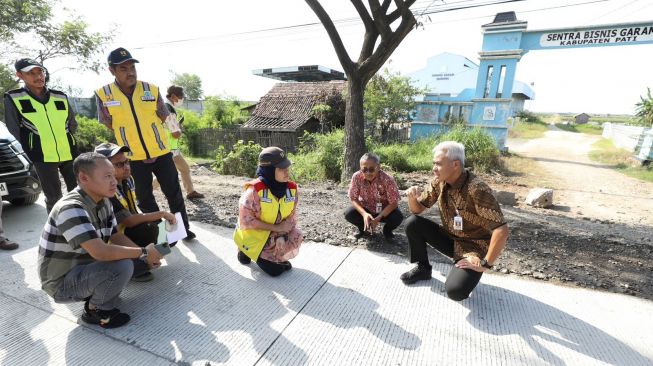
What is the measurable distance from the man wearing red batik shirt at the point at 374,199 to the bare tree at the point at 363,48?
9.91ft

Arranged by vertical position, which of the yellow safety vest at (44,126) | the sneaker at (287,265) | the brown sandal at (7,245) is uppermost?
the yellow safety vest at (44,126)

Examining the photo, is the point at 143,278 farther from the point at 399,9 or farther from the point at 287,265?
the point at 399,9

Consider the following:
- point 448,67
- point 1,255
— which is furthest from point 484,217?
point 448,67

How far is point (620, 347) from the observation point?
213 cm

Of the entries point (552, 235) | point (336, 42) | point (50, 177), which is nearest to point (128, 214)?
point (50, 177)

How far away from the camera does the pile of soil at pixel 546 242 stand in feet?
9.90

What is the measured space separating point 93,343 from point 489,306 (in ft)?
8.81

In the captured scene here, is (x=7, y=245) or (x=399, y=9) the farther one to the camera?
(x=399, y=9)

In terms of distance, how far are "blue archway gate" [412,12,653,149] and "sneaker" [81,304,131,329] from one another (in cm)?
1334

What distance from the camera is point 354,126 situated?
21.1ft

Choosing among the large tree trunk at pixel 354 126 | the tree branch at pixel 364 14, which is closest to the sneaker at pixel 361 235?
the large tree trunk at pixel 354 126

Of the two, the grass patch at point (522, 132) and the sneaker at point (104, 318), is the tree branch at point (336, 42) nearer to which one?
the sneaker at point (104, 318)

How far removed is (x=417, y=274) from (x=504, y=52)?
1299 cm

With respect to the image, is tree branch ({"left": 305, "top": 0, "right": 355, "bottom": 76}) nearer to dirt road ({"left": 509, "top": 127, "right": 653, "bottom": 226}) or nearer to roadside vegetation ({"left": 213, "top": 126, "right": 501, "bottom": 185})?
roadside vegetation ({"left": 213, "top": 126, "right": 501, "bottom": 185})
